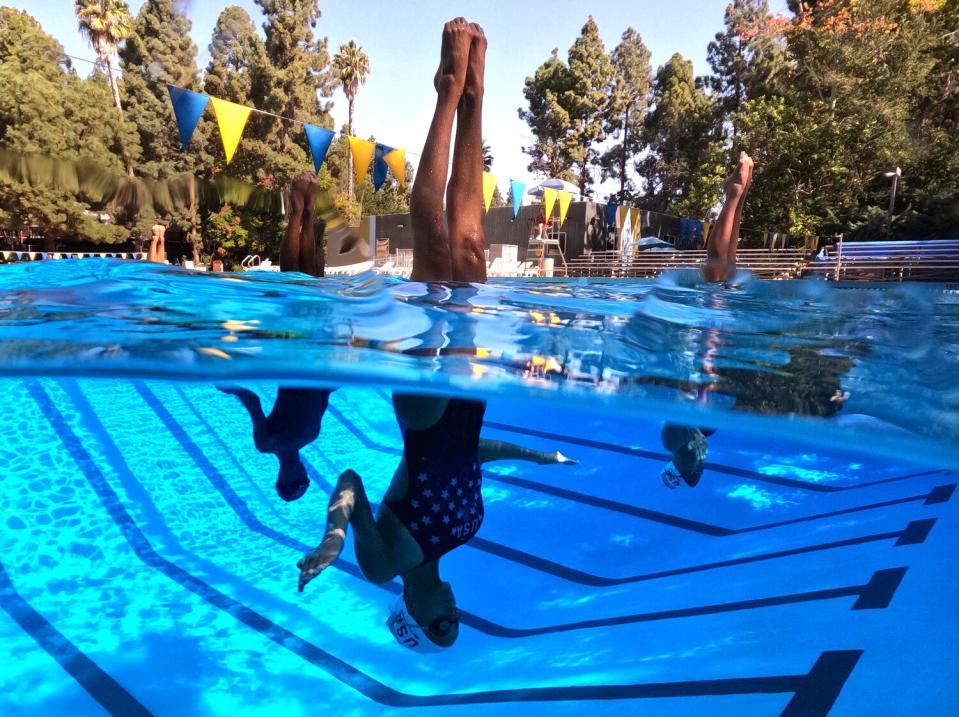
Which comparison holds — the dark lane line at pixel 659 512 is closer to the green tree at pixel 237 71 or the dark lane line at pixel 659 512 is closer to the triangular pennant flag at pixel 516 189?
the triangular pennant flag at pixel 516 189

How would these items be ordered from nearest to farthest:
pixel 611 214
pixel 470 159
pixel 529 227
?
pixel 470 159 → pixel 611 214 → pixel 529 227

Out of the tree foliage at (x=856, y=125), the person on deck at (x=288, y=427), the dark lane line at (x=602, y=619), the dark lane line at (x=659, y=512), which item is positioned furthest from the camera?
the tree foliage at (x=856, y=125)

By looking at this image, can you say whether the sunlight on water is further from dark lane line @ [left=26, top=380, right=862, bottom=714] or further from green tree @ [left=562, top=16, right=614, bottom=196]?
green tree @ [left=562, top=16, right=614, bottom=196]

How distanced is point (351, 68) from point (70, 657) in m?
47.5

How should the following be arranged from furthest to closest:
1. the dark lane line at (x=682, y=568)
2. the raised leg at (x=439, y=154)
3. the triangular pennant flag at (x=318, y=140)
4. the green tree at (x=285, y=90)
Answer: the green tree at (x=285, y=90) → the triangular pennant flag at (x=318, y=140) → the dark lane line at (x=682, y=568) → the raised leg at (x=439, y=154)

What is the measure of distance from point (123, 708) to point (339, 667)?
1.31 meters

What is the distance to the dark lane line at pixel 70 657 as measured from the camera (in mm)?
3826

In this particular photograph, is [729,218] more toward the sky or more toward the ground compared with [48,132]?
more toward the ground

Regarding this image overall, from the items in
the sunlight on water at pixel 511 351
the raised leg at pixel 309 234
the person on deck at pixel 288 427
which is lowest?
the person on deck at pixel 288 427

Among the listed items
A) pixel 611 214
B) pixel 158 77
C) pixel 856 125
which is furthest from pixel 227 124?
pixel 158 77

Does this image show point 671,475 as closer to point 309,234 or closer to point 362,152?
point 309,234

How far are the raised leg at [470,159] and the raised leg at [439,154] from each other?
0.08 meters

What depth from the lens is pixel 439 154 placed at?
152 inches

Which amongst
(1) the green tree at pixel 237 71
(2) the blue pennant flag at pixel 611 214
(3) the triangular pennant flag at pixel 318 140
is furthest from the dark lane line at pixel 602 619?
(1) the green tree at pixel 237 71
